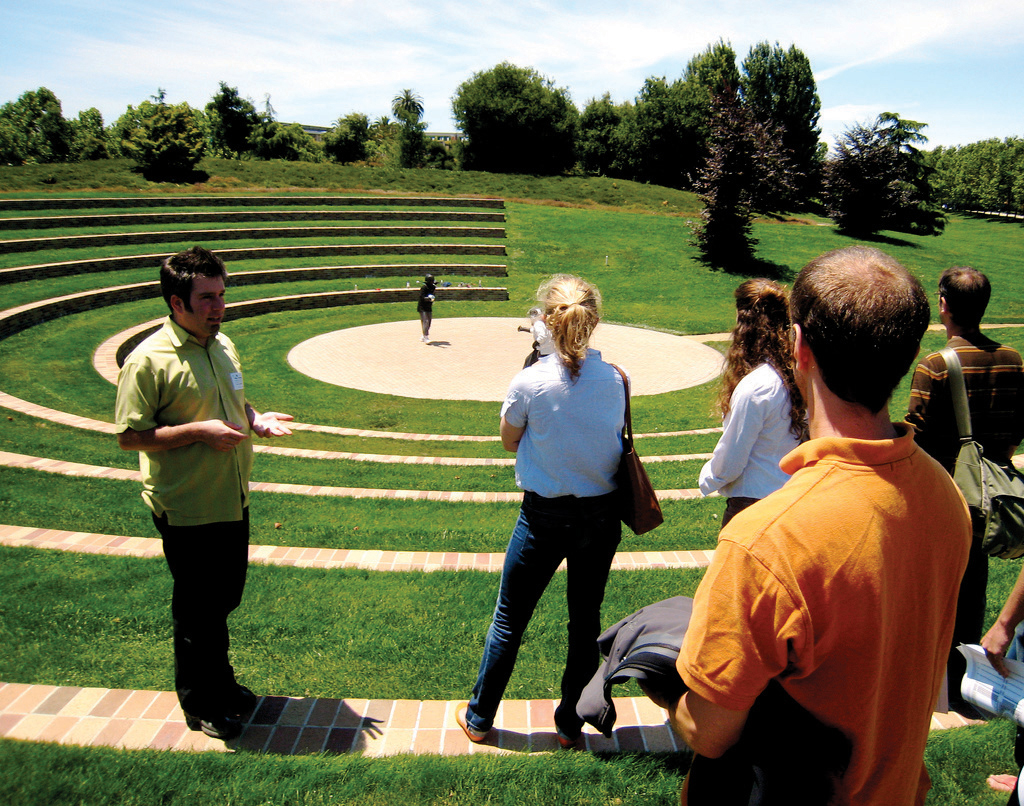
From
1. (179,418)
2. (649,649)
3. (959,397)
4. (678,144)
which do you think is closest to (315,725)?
(179,418)

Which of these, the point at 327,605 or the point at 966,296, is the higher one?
the point at 966,296

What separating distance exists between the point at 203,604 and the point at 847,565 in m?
3.08

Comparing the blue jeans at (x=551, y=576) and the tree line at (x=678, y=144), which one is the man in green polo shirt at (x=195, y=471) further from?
the tree line at (x=678, y=144)

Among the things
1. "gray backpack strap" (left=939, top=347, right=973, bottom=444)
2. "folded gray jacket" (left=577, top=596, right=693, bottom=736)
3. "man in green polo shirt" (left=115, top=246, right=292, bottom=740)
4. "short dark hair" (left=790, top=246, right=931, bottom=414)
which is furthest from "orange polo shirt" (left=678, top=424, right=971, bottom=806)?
"man in green polo shirt" (left=115, top=246, right=292, bottom=740)

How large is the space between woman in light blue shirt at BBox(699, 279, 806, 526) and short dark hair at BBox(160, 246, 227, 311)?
2.74 m

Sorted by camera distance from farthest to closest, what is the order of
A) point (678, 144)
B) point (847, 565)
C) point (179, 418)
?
point (678, 144) → point (179, 418) → point (847, 565)

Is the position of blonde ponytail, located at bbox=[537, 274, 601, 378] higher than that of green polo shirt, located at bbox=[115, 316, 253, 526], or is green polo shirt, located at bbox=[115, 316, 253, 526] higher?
blonde ponytail, located at bbox=[537, 274, 601, 378]

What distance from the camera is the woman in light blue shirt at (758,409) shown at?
3.31m

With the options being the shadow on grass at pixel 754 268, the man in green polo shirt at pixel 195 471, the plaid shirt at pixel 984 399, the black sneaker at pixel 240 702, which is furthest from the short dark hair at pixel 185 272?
the shadow on grass at pixel 754 268

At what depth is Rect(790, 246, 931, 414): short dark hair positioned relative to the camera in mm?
1449

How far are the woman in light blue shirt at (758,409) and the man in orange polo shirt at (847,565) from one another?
1.72m

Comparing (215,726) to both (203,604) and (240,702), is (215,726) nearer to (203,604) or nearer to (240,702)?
(240,702)

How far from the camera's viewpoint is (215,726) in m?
3.27

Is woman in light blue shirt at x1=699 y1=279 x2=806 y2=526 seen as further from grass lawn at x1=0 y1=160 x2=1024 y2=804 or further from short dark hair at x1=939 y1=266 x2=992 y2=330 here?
short dark hair at x1=939 y1=266 x2=992 y2=330
